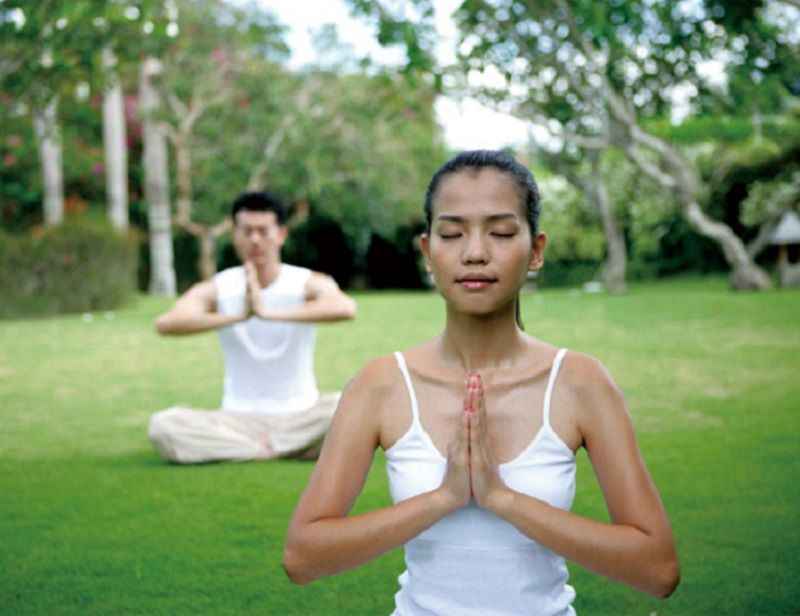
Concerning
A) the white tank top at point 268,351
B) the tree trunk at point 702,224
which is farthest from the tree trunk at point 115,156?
the white tank top at point 268,351

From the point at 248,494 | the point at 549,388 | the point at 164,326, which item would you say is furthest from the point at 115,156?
the point at 549,388

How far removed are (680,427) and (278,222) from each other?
3.07m

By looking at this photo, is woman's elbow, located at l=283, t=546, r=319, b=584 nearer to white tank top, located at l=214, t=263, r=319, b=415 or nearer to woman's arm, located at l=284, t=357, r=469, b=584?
woman's arm, located at l=284, t=357, r=469, b=584

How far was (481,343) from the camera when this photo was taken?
2.11 meters

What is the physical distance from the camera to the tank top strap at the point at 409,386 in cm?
204

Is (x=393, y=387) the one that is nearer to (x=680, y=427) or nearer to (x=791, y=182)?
(x=680, y=427)

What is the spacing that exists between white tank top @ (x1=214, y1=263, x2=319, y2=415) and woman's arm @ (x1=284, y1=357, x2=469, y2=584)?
4447mm

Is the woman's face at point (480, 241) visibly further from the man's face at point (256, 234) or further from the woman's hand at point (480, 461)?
the man's face at point (256, 234)

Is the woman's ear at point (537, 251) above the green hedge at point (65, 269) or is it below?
above

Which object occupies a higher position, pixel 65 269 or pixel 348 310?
pixel 348 310

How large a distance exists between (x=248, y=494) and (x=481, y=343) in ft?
12.3

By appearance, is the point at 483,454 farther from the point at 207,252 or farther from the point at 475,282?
the point at 207,252

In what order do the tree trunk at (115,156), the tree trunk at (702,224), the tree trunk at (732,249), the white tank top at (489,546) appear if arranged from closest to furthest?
the white tank top at (489,546), the tree trunk at (702,224), the tree trunk at (732,249), the tree trunk at (115,156)

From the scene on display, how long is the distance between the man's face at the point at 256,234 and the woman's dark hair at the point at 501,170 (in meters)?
4.37
